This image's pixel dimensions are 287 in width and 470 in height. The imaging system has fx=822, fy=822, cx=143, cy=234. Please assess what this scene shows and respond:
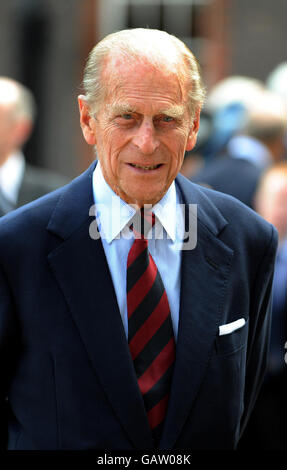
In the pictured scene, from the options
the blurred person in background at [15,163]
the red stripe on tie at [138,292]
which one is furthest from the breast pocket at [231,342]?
the blurred person in background at [15,163]

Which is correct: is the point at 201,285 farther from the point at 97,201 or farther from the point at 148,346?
the point at 97,201

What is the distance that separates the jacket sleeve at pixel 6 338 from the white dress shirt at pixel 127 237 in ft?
1.01

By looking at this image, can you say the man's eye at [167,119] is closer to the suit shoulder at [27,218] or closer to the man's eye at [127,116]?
the man's eye at [127,116]

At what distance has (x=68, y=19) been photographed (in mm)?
11422

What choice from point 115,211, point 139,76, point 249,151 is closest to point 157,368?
point 115,211

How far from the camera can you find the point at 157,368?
239 centimetres

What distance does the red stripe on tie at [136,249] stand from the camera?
2.39 m

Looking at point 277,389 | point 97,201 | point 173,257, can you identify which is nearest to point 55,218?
point 97,201

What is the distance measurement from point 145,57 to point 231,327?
0.85 meters

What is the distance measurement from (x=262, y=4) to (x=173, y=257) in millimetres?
9106

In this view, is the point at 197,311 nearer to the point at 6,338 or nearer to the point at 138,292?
the point at 138,292

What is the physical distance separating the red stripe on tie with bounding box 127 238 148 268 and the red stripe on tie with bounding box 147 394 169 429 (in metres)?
0.41

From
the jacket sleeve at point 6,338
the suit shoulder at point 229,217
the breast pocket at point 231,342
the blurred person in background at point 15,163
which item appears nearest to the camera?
the jacket sleeve at point 6,338
